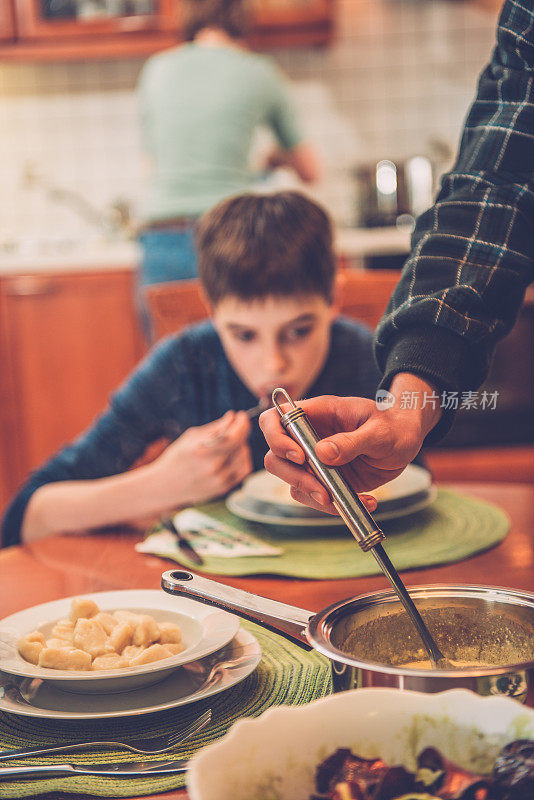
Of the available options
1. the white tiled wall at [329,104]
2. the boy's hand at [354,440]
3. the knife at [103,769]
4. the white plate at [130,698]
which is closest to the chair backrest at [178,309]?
the boy's hand at [354,440]

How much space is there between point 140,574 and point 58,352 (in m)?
2.10

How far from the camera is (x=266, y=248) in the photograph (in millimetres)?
1280

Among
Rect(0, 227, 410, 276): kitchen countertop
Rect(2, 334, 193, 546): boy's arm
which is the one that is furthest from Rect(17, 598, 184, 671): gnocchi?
Rect(0, 227, 410, 276): kitchen countertop

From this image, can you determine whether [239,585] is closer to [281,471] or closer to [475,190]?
[281,471]

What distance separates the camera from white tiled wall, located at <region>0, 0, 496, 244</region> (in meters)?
3.26

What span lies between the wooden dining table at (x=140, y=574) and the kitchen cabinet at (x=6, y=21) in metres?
2.46

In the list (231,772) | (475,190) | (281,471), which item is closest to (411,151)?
(475,190)

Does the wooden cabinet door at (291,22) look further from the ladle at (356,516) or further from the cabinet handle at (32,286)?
the ladle at (356,516)

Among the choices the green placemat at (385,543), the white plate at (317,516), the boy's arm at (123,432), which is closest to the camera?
the green placemat at (385,543)

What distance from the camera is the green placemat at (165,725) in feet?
1.53

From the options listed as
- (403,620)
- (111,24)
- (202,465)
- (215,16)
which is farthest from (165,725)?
(111,24)

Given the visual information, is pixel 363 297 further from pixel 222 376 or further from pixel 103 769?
pixel 103 769

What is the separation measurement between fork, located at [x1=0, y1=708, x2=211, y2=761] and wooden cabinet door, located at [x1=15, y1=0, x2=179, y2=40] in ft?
9.13

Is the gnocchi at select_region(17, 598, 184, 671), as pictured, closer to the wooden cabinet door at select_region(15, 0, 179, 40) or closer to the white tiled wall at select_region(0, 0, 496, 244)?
the wooden cabinet door at select_region(15, 0, 179, 40)
